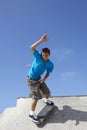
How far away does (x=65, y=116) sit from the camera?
25.6 feet

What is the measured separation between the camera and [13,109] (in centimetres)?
875

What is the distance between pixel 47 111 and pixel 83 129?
120cm

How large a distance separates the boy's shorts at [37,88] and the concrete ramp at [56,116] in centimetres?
42

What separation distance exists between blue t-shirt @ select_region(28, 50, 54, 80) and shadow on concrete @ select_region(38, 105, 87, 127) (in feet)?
3.40

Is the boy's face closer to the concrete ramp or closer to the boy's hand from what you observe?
the boy's hand

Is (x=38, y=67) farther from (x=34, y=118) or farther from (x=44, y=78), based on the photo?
(x=34, y=118)

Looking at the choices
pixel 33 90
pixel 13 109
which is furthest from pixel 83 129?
pixel 13 109

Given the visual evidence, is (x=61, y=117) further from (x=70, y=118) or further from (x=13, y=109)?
(x=13, y=109)

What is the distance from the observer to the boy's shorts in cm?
809

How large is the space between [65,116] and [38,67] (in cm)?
142

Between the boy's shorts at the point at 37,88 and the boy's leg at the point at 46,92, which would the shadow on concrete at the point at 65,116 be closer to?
the boy's leg at the point at 46,92

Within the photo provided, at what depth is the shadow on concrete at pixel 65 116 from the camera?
7637mm

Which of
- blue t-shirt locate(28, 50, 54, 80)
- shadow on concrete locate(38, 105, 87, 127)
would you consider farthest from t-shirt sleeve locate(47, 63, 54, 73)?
shadow on concrete locate(38, 105, 87, 127)

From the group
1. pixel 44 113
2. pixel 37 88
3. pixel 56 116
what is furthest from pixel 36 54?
pixel 56 116
